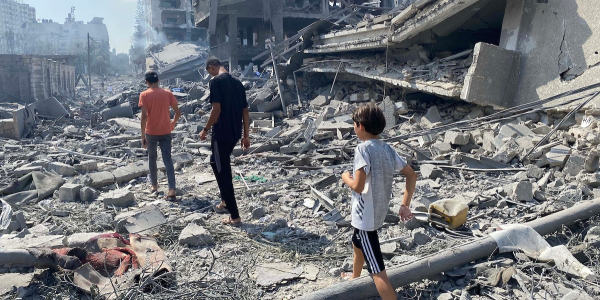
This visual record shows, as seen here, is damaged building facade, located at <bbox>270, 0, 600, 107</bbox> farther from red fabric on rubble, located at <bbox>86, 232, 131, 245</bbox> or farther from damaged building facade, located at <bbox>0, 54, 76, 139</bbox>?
damaged building facade, located at <bbox>0, 54, 76, 139</bbox>

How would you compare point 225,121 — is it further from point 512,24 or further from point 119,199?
point 512,24

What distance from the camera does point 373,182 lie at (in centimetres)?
279

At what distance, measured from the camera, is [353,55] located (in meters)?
13.5

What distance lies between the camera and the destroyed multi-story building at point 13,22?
80000mm

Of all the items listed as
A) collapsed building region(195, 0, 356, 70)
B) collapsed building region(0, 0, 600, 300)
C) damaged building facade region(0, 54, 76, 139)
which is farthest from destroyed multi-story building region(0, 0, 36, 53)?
collapsed building region(0, 0, 600, 300)

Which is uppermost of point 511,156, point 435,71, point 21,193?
point 435,71

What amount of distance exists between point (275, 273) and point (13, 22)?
4573 inches

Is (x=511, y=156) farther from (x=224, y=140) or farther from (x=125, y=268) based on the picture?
(x=125, y=268)

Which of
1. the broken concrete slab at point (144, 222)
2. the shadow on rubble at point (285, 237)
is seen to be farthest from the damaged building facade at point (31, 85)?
the shadow on rubble at point (285, 237)

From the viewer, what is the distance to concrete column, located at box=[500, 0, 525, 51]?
746cm

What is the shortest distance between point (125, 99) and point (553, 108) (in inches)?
649

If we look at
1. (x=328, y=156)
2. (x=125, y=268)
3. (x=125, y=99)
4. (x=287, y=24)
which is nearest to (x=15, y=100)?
(x=125, y=99)

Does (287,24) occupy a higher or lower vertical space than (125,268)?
higher

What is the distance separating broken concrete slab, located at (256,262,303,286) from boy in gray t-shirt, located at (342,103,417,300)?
0.93 metres
